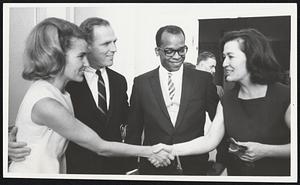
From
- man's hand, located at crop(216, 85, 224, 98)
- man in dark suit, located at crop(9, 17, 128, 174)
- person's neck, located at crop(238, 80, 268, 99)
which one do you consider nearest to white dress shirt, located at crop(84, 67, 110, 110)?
man in dark suit, located at crop(9, 17, 128, 174)

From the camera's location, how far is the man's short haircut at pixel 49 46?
82.4 inches

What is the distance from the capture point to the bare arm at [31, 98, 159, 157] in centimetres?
209

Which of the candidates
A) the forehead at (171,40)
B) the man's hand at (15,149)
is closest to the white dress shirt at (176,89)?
the forehead at (171,40)

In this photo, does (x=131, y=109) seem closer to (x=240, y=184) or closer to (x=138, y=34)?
(x=138, y=34)

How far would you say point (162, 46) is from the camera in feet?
6.93

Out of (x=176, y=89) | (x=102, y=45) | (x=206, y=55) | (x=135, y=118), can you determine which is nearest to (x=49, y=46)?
(x=102, y=45)

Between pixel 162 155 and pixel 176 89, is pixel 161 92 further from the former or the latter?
pixel 162 155

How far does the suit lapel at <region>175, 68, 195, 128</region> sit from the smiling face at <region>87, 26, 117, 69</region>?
37 cm

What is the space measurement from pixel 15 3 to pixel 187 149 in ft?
3.70

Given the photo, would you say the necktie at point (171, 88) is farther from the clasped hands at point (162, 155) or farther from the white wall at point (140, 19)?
the clasped hands at point (162, 155)

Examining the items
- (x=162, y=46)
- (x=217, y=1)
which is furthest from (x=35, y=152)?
(x=217, y=1)

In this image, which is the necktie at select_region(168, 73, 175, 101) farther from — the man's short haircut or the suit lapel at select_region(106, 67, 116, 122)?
the man's short haircut

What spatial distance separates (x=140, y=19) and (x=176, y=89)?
386mm

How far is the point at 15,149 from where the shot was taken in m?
2.17
